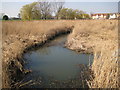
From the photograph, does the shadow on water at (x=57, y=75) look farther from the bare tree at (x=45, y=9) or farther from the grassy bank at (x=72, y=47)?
the bare tree at (x=45, y=9)

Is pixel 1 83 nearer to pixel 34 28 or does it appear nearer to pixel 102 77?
pixel 102 77

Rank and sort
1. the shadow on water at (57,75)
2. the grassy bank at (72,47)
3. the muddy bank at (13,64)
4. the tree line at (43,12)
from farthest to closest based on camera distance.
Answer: the tree line at (43,12) → the shadow on water at (57,75) → the muddy bank at (13,64) → the grassy bank at (72,47)

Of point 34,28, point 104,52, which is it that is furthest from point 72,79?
point 34,28

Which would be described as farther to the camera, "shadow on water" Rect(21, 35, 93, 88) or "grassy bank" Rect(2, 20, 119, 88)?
"shadow on water" Rect(21, 35, 93, 88)

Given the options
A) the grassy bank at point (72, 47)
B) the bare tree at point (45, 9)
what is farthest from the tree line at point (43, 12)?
the grassy bank at point (72, 47)

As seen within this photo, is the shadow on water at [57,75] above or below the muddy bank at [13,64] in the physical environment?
below

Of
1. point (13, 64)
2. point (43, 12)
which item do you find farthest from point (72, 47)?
point (43, 12)

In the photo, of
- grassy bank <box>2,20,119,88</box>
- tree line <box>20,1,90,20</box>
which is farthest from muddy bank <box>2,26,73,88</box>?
tree line <box>20,1,90,20</box>

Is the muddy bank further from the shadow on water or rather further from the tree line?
the tree line

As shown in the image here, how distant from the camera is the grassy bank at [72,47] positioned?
2291 millimetres

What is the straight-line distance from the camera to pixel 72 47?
6137 millimetres

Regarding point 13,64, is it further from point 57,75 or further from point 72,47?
point 72,47

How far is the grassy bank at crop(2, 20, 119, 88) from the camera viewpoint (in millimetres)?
2291

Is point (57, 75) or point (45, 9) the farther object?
point (45, 9)
